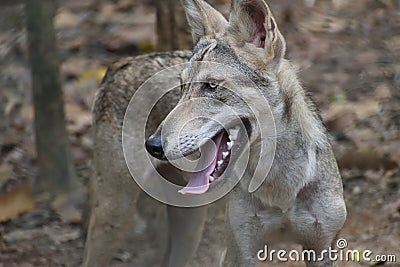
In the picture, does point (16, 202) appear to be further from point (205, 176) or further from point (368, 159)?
point (205, 176)

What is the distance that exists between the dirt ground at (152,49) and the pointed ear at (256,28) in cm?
232

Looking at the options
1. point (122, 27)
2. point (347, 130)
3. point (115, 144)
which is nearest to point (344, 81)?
point (347, 130)

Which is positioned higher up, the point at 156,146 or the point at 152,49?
the point at 156,146

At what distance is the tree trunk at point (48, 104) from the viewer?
8.72 meters

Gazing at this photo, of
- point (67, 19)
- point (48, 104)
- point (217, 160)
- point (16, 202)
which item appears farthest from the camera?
point (67, 19)

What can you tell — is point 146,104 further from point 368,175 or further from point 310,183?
point 368,175

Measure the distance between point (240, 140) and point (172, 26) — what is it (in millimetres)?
3062

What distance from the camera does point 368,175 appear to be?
8836mm

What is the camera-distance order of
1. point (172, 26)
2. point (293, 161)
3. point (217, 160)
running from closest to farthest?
point (217, 160), point (293, 161), point (172, 26)

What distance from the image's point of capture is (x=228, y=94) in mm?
5523

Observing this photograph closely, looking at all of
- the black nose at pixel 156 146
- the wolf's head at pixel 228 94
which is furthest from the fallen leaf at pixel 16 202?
the black nose at pixel 156 146

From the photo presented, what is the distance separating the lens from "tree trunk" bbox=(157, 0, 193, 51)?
328 inches

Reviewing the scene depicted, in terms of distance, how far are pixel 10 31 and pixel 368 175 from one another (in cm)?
405

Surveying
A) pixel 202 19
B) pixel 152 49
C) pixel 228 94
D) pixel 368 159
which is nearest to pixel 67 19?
pixel 152 49
